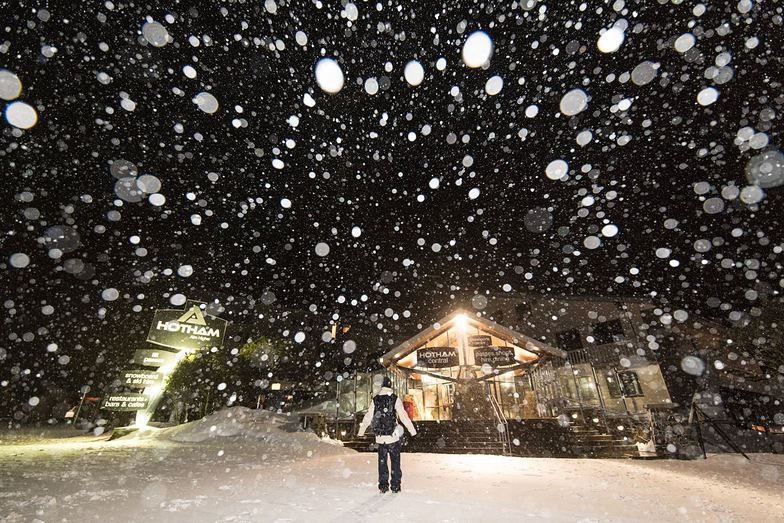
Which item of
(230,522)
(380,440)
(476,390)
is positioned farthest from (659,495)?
(476,390)

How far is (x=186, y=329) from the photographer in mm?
17594

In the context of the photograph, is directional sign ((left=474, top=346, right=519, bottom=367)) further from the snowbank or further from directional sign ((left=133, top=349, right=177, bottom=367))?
directional sign ((left=133, top=349, right=177, bottom=367))

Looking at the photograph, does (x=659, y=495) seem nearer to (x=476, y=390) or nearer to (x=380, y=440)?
(x=380, y=440)

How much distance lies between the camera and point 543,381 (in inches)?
639

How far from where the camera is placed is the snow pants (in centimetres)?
440

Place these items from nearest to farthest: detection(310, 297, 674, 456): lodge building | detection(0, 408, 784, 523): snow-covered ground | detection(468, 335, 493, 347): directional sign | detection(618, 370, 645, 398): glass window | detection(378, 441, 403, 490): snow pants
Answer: detection(0, 408, 784, 523): snow-covered ground → detection(378, 441, 403, 490): snow pants → detection(310, 297, 674, 456): lodge building → detection(468, 335, 493, 347): directional sign → detection(618, 370, 645, 398): glass window

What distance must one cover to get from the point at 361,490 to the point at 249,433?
393 inches

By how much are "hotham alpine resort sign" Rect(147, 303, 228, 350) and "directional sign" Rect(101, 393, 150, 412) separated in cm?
395

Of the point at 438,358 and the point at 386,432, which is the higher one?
the point at 438,358

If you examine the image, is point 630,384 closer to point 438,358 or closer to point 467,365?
point 467,365

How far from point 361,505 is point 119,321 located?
82.8 feet

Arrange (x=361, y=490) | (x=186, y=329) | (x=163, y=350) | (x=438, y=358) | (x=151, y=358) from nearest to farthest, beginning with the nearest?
1. (x=361, y=490)
2. (x=438, y=358)
3. (x=151, y=358)
4. (x=163, y=350)
5. (x=186, y=329)

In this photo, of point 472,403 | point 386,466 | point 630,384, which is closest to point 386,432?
point 386,466

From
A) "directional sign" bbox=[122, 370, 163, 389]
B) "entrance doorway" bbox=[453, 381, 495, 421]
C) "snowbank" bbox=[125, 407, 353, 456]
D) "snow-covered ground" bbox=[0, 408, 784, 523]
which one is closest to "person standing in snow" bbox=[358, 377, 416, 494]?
"snow-covered ground" bbox=[0, 408, 784, 523]
